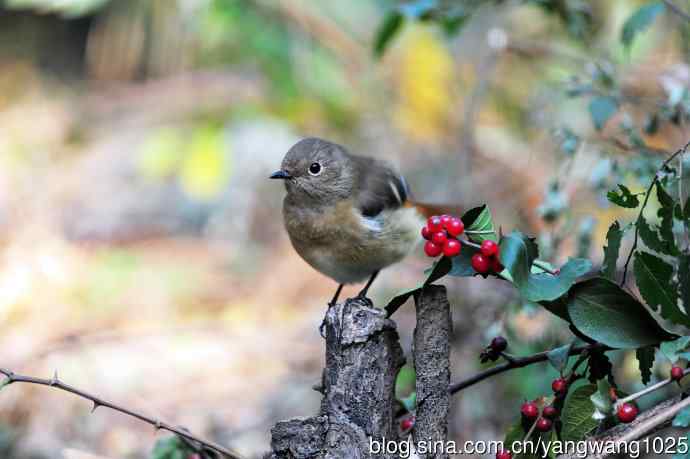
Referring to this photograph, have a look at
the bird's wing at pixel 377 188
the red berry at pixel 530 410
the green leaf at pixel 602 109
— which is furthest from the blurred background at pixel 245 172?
the red berry at pixel 530 410

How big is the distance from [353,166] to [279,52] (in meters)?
3.39

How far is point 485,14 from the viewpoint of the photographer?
827cm

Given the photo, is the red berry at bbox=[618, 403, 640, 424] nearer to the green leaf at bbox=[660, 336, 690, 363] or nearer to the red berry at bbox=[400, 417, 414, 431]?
the green leaf at bbox=[660, 336, 690, 363]

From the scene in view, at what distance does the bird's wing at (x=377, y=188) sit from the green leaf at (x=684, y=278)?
1.58 meters

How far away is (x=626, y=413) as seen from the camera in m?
1.81

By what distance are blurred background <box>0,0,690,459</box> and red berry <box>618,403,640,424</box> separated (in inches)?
34.9

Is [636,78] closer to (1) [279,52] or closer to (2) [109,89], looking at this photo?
(1) [279,52]

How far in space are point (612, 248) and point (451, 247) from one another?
379 millimetres

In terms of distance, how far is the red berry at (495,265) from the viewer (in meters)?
1.81

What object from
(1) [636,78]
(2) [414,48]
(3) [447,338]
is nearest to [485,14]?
(2) [414,48]

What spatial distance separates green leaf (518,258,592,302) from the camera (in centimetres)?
Result: 174

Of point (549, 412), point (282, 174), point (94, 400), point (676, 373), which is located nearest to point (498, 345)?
point (549, 412)

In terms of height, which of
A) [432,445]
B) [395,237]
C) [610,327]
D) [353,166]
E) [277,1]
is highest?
[277,1]

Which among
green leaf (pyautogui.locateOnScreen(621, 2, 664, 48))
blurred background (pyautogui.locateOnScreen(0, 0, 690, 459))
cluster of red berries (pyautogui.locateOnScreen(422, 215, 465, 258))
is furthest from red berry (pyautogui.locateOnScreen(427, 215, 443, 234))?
green leaf (pyautogui.locateOnScreen(621, 2, 664, 48))
